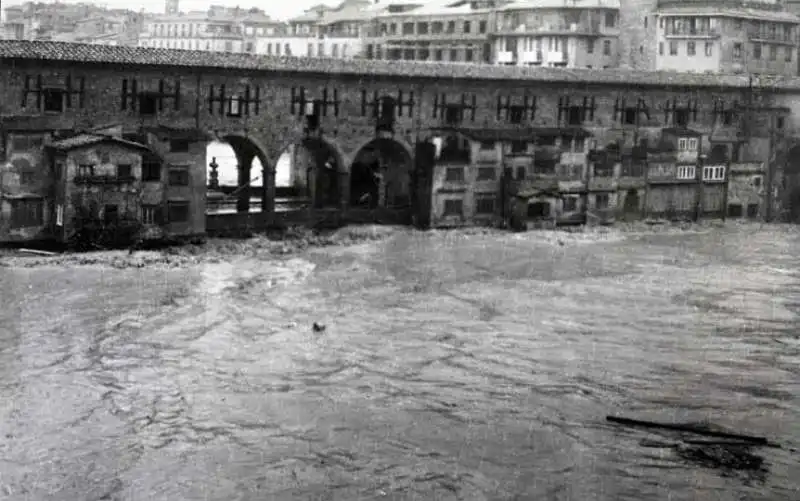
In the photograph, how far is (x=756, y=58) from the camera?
63.6 metres

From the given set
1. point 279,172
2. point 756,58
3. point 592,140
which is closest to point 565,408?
point 592,140

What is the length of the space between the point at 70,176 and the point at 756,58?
4301 centimetres

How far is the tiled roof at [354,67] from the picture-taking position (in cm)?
3784

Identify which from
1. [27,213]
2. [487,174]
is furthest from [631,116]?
[27,213]

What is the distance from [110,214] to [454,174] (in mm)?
15573

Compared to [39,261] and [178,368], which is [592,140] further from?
[178,368]

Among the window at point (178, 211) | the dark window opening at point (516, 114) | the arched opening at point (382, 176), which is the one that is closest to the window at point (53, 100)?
the window at point (178, 211)

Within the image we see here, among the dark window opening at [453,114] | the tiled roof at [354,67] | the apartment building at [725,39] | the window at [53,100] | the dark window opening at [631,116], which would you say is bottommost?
the window at [53,100]

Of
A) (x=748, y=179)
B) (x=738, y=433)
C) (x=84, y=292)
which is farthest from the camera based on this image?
(x=748, y=179)

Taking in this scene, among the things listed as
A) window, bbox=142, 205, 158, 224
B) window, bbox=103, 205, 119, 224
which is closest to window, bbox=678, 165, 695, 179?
window, bbox=142, 205, 158, 224

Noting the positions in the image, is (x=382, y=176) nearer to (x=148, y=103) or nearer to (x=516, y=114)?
(x=516, y=114)

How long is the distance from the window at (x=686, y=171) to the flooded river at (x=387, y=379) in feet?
45.8

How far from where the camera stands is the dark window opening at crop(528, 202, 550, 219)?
1865 inches

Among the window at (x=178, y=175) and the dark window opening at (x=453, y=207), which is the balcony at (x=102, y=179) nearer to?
the window at (x=178, y=175)
